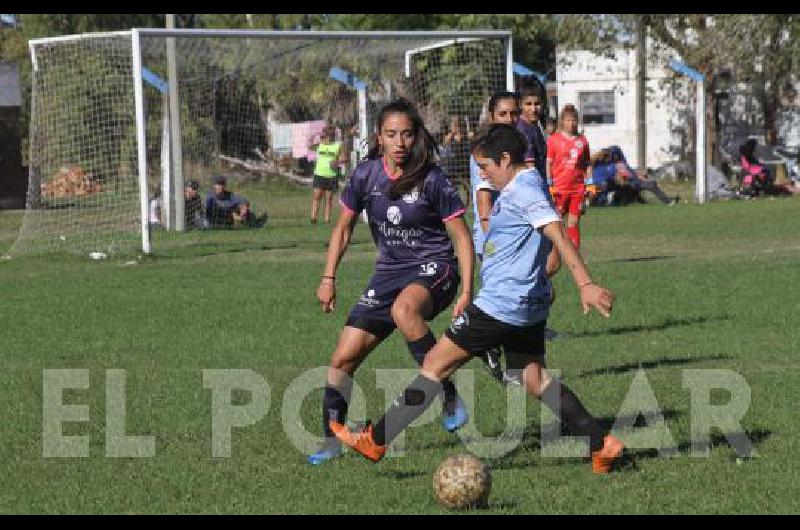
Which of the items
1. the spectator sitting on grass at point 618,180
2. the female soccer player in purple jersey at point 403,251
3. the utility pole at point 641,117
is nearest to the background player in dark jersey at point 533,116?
the female soccer player in purple jersey at point 403,251

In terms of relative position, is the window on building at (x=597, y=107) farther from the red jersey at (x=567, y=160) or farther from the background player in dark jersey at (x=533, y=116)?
the background player in dark jersey at (x=533, y=116)

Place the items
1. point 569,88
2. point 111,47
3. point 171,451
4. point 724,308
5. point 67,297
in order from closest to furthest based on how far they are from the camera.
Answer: point 171,451
point 724,308
point 67,297
point 111,47
point 569,88

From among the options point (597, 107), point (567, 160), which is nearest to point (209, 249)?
point (567, 160)

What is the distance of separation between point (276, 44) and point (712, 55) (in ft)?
55.2

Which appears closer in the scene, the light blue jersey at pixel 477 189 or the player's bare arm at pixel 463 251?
the player's bare arm at pixel 463 251

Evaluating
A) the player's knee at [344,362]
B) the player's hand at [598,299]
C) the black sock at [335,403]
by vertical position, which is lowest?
the black sock at [335,403]

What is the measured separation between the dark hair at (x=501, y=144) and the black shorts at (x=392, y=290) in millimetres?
857

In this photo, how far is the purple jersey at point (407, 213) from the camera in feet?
25.6

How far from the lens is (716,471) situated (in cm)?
714

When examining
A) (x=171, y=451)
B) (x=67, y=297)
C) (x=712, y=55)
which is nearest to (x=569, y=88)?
(x=712, y=55)

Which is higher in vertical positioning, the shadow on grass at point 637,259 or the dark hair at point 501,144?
the dark hair at point 501,144

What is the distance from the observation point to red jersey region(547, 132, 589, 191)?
15016 millimetres

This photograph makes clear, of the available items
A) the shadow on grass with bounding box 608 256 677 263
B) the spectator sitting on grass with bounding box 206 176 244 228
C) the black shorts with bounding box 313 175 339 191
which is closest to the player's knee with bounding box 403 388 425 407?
the shadow on grass with bounding box 608 256 677 263
